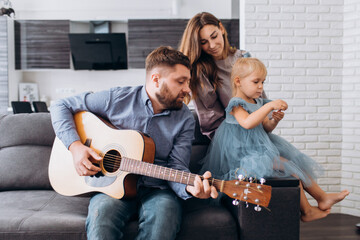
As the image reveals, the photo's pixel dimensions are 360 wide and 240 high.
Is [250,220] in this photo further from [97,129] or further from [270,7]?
[270,7]

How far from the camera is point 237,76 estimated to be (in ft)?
5.90

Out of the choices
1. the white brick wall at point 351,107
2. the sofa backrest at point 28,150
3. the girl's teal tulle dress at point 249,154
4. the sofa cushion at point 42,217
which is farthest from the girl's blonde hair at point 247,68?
the white brick wall at point 351,107

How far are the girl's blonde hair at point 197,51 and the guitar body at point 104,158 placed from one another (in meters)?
0.62

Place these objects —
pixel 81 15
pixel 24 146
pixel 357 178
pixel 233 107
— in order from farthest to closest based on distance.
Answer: pixel 81 15 < pixel 357 178 < pixel 24 146 < pixel 233 107

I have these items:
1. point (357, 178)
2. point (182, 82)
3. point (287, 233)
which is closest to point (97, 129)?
point (182, 82)

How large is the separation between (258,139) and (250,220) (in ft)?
1.46

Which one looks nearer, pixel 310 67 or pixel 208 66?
pixel 208 66

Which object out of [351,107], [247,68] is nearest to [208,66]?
[247,68]

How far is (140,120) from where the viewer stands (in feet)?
5.34

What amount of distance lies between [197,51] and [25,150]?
47.1 inches

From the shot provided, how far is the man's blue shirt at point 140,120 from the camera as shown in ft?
5.21

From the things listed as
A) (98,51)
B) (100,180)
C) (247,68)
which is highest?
(98,51)

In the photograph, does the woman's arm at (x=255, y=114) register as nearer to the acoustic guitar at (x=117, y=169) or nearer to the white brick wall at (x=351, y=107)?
the acoustic guitar at (x=117, y=169)

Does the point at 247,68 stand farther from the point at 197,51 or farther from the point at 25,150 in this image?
the point at 25,150
